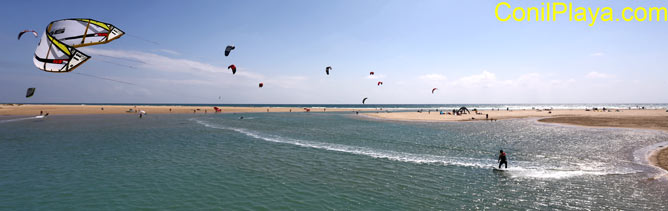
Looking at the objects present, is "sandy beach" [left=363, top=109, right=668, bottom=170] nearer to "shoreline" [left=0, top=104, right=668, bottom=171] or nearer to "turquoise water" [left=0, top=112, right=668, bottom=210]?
"shoreline" [left=0, top=104, right=668, bottom=171]

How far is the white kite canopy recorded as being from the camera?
1088 cm


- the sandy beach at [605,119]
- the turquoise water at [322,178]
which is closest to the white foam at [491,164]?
the turquoise water at [322,178]

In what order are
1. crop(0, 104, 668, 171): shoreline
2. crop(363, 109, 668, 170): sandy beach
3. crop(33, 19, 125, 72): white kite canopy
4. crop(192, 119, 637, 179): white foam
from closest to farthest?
1. crop(33, 19, 125, 72): white kite canopy
2. crop(192, 119, 637, 179): white foam
3. crop(363, 109, 668, 170): sandy beach
4. crop(0, 104, 668, 171): shoreline

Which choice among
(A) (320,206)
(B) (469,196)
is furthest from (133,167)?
(B) (469,196)

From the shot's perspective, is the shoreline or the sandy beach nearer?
the sandy beach

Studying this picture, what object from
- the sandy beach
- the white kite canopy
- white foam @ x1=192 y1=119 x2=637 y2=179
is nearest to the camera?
the white kite canopy

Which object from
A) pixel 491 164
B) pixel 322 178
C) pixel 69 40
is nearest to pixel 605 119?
pixel 491 164

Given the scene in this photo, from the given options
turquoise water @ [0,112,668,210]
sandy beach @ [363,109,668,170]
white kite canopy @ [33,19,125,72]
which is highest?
white kite canopy @ [33,19,125,72]

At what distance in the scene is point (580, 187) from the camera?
13031 mm

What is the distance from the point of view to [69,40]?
1183 cm

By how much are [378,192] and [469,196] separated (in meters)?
3.82

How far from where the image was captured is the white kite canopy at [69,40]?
1088 cm

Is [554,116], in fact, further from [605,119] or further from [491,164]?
[491,164]

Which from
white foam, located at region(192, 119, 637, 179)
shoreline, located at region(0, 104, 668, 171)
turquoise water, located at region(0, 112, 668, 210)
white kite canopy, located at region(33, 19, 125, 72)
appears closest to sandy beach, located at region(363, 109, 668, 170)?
shoreline, located at region(0, 104, 668, 171)
